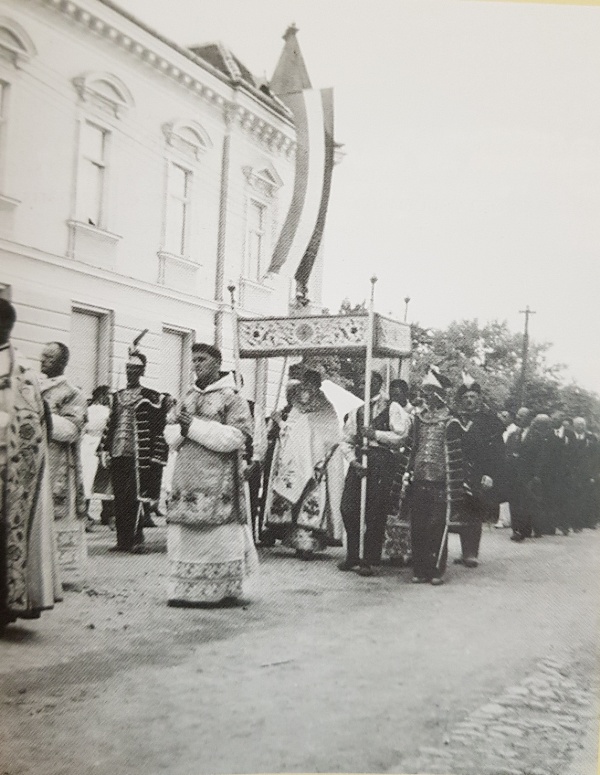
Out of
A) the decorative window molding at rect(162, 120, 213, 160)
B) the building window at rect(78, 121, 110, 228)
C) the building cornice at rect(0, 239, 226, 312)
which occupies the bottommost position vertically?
the building cornice at rect(0, 239, 226, 312)

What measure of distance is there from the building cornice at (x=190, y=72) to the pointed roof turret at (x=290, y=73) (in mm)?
91

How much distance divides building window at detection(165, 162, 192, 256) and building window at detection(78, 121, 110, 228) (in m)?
0.28

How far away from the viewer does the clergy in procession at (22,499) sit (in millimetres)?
3145

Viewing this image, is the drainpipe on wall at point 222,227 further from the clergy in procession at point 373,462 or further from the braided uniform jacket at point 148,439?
the clergy in procession at point 373,462

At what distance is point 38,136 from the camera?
317 cm

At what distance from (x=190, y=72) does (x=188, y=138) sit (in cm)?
26

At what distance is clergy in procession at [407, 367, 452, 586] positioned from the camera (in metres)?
3.60

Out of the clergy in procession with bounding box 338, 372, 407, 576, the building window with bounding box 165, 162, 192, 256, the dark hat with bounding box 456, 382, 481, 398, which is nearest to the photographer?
the building window with bounding box 165, 162, 192, 256

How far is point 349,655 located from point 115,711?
898mm

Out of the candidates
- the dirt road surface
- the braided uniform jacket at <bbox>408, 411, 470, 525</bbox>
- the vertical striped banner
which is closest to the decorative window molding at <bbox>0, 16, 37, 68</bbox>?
the vertical striped banner

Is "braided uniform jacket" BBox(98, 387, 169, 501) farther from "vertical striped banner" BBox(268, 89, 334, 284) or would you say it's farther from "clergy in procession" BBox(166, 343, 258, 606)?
"vertical striped banner" BBox(268, 89, 334, 284)

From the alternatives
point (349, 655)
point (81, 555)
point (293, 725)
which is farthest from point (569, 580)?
point (81, 555)

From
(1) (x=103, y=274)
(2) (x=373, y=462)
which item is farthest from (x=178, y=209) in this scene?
(2) (x=373, y=462)

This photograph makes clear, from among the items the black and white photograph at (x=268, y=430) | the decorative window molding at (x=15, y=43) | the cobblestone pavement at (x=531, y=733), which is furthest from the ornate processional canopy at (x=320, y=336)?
the cobblestone pavement at (x=531, y=733)
